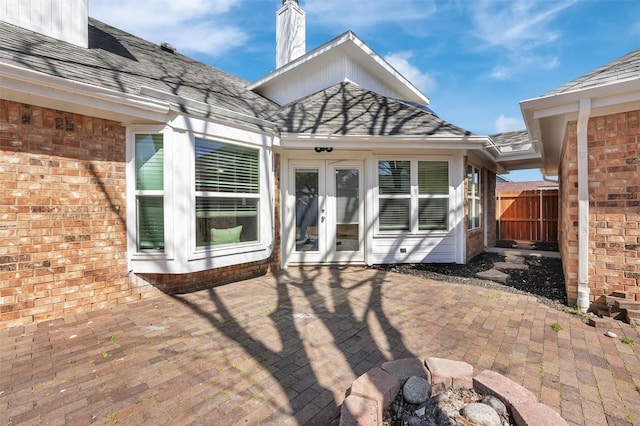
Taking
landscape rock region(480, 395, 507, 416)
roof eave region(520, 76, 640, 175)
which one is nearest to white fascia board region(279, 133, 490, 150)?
roof eave region(520, 76, 640, 175)

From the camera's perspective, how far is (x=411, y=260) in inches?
262

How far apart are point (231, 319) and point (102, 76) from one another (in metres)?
3.72

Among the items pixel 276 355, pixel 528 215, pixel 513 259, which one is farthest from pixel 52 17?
pixel 528 215

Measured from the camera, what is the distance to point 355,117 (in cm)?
668

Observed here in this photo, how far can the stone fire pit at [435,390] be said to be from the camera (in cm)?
170

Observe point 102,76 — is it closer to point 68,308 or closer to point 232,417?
point 68,308

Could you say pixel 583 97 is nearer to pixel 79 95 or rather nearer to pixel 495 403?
pixel 495 403

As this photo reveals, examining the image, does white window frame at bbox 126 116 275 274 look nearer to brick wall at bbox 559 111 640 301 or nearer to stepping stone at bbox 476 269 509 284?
stepping stone at bbox 476 269 509 284

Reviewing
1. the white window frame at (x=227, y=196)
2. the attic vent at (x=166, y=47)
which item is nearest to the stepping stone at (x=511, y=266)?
the white window frame at (x=227, y=196)

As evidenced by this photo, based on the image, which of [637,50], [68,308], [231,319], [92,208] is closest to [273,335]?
[231,319]

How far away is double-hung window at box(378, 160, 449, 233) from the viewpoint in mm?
6613

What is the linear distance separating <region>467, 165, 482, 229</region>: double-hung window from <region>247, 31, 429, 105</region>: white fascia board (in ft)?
12.0

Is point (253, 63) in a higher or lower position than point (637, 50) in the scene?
higher

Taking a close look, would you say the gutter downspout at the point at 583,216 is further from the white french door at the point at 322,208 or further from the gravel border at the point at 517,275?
the white french door at the point at 322,208
